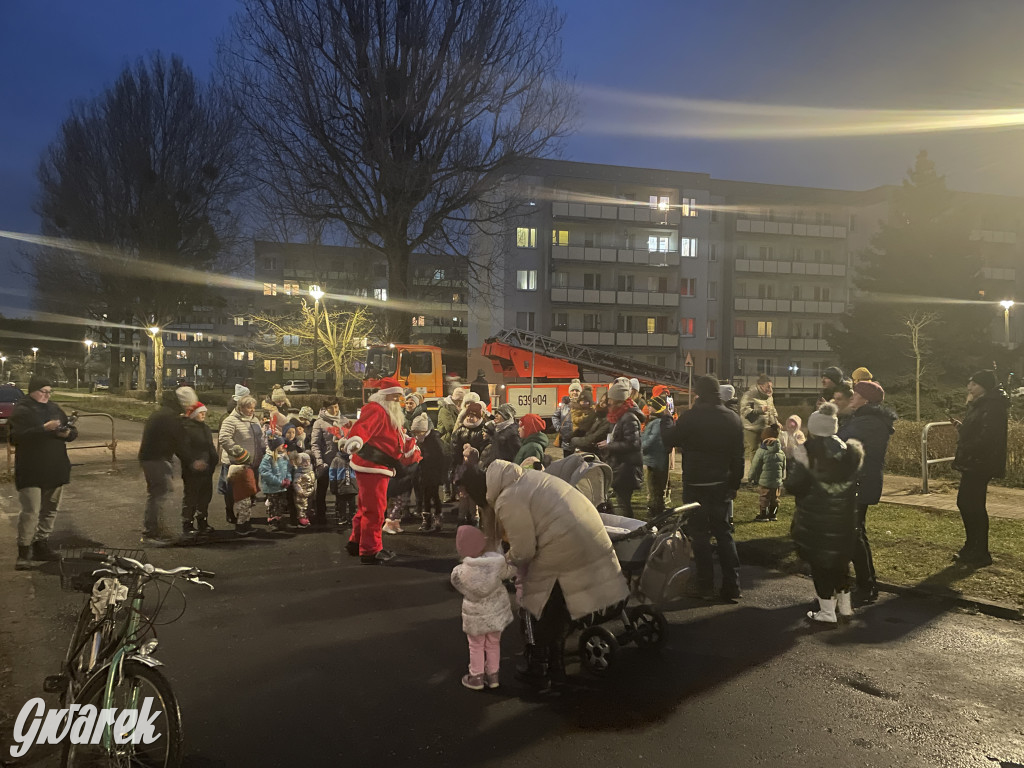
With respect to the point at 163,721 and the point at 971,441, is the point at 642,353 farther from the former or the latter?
the point at 163,721

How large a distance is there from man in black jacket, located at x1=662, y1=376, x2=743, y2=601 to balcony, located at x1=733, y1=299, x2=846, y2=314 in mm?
46573

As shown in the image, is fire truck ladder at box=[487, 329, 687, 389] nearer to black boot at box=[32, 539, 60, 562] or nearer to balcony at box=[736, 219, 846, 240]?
black boot at box=[32, 539, 60, 562]

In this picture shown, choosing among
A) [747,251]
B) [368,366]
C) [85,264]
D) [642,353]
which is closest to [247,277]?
[85,264]

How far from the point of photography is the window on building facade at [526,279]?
1809 inches

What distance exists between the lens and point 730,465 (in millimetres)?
6582

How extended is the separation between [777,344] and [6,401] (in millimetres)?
46176

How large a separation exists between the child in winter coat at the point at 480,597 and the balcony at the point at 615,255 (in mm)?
42641

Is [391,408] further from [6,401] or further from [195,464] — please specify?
[6,401]

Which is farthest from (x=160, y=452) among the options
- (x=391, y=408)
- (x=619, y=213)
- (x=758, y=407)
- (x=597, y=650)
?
(x=619, y=213)

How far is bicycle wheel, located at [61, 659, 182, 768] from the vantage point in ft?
10.1

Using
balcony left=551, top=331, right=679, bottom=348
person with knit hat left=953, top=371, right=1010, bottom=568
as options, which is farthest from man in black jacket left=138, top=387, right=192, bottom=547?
balcony left=551, top=331, right=679, bottom=348

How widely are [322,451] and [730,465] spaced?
584 centimetres

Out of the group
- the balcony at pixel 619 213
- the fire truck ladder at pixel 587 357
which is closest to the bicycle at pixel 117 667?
the fire truck ladder at pixel 587 357

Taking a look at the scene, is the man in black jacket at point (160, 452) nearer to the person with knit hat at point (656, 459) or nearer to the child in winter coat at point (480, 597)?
the child in winter coat at point (480, 597)
